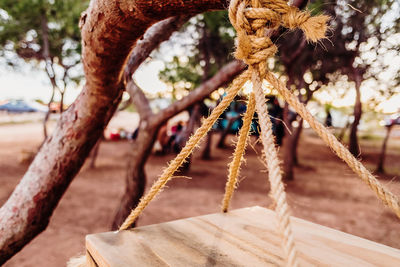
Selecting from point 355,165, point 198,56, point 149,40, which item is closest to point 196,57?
point 198,56

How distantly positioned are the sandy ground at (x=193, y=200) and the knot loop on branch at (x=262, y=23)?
229cm

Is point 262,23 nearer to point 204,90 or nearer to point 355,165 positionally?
point 355,165

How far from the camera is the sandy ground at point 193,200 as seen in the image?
3832mm

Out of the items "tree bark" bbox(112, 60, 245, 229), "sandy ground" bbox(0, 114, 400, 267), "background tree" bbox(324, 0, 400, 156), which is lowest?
"sandy ground" bbox(0, 114, 400, 267)

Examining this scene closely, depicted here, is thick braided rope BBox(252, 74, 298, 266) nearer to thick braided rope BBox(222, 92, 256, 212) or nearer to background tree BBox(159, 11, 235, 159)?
thick braided rope BBox(222, 92, 256, 212)

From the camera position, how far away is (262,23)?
0.64 m

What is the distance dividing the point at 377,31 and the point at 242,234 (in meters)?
6.45

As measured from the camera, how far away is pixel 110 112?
57.5 inches

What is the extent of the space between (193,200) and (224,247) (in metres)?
4.77

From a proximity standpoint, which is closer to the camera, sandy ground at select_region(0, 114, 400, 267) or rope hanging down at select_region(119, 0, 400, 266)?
rope hanging down at select_region(119, 0, 400, 266)

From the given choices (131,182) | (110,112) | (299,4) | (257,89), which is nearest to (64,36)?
(131,182)

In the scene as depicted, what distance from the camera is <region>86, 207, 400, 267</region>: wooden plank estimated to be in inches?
33.2

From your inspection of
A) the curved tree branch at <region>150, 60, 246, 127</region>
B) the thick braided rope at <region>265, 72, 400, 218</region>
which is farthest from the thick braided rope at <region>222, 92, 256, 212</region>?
the curved tree branch at <region>150, 60, 246, 127</region>

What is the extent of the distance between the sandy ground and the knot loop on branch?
7.50 ft
